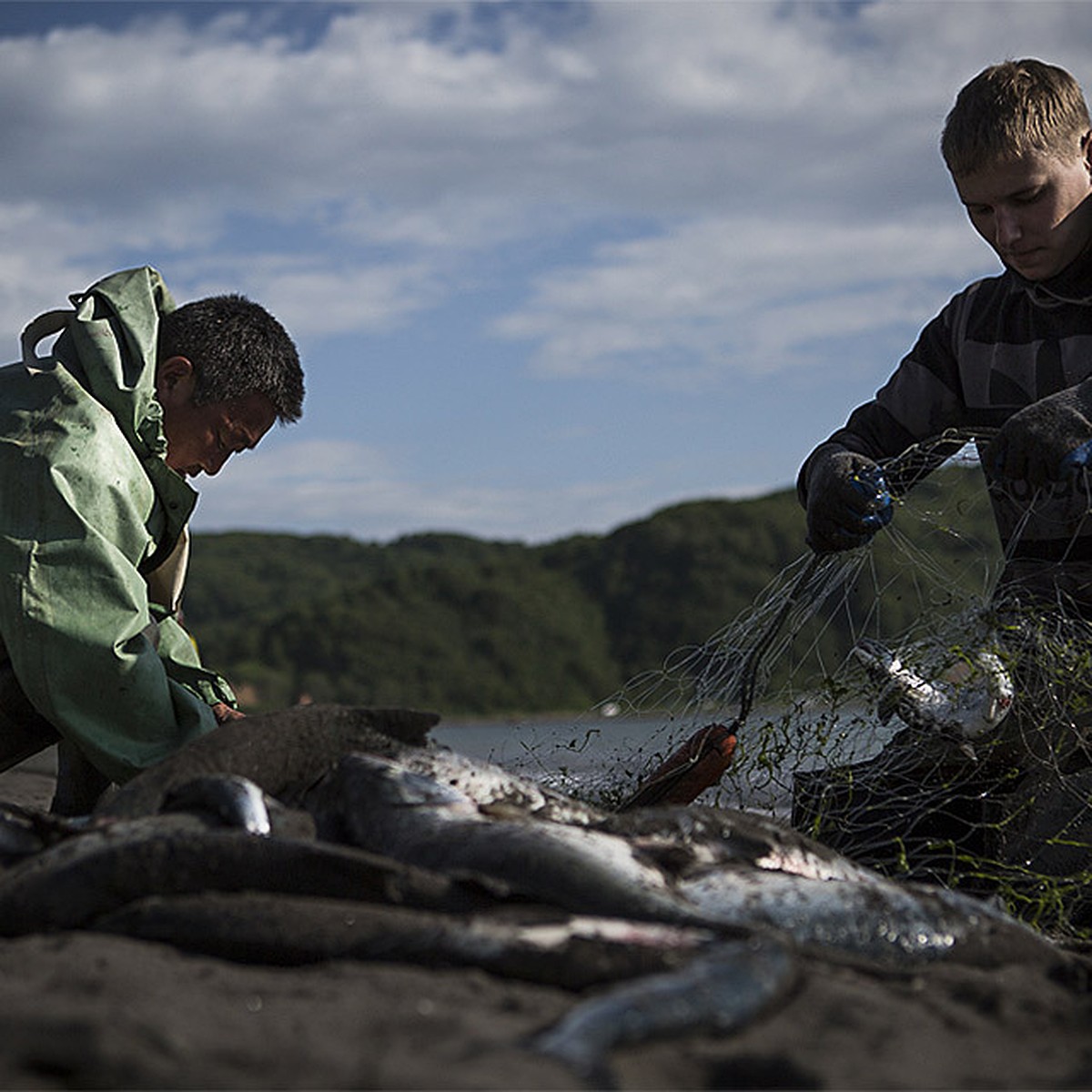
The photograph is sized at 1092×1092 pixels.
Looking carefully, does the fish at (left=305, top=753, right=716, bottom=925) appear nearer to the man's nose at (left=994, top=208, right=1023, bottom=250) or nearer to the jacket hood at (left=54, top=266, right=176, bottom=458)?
the jacket hood at (left=54, top=266, right=176, bottom=458)

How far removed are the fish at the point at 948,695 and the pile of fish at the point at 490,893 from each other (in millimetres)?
1600

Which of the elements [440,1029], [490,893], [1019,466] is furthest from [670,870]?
[1019,466]

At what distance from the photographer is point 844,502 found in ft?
20.2

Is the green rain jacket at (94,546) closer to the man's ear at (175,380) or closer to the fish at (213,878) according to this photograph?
the man's ear at (175,380)

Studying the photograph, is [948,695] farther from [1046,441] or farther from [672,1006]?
[672,1006]

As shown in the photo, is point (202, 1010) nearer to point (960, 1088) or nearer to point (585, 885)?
point (585, 885)

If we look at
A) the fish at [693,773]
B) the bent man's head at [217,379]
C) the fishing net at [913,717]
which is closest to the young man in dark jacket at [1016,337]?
the fishing net at [913,717]

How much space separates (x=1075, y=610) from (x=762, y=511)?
88.5 m

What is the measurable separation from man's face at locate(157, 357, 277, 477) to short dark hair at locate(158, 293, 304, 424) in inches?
1.6

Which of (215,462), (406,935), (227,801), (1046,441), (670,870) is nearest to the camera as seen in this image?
(406,935)

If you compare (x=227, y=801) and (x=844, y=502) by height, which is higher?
(x=844, y=502)

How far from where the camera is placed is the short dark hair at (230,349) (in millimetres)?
6938

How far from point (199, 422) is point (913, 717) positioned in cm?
369

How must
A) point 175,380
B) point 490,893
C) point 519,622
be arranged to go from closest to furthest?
point 490,893 → point 175,380 → point 519,622
